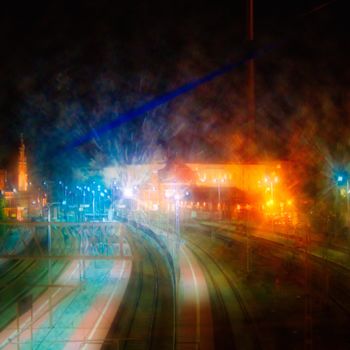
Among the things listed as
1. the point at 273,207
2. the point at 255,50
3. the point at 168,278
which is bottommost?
the point at 168,278

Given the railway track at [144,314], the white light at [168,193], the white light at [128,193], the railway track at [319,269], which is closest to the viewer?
the railway track at [144,314]

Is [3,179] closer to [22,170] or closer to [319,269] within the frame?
[22,170]

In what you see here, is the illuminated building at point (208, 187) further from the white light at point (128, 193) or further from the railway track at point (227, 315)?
the railway track at point (227, 315)

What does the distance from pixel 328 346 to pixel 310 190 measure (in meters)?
20.5

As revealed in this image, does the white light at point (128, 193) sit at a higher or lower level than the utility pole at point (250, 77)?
lower

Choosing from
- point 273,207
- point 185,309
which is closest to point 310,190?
point 273,207

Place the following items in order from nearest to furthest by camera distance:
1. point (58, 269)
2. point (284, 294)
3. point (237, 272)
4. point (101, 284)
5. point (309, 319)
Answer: point (309, 319)
point (284, 294)
point (101, 284)
point (237, 272)
point (58, 269)

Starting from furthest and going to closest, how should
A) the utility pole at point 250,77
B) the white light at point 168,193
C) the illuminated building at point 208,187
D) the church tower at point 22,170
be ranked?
the church tower at point 22,170 → the white light at point 168,193 → the illuminated building at point 208,187 → the utility pole at point 250,77

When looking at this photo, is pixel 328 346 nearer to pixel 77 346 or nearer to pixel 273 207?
pixel 77 346

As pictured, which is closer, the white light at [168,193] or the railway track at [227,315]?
the railway track at [227,315]

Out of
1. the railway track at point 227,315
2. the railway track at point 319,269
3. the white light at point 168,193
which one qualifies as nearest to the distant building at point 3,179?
the white light at point 168,193

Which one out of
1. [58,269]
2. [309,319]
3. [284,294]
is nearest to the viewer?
[309,319]

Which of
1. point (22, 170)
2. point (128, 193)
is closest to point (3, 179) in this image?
point (22, 170)

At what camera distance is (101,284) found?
14.4 meters
